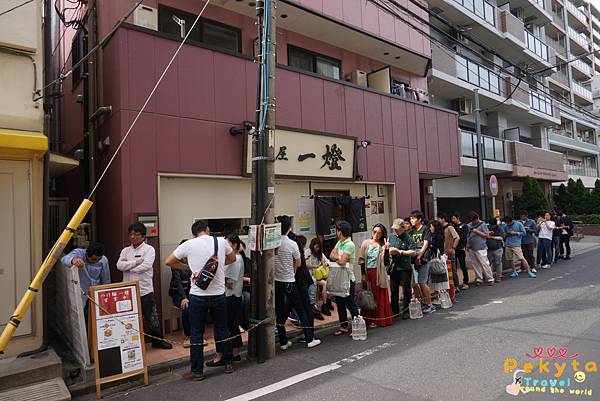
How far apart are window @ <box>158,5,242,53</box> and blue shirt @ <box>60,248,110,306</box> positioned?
4.62 metres

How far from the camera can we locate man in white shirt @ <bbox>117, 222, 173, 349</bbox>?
18.9 feet

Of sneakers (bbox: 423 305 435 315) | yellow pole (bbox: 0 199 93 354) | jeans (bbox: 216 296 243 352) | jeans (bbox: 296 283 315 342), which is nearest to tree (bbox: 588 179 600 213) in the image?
sneakers (bbox: 423 305 435 315)

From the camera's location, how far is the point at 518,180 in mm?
23781

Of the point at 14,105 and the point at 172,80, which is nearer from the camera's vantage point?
the point at 14,105

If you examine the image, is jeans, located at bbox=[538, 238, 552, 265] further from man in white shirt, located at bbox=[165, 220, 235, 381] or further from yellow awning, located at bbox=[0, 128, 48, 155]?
yellow awning, located at bbox=[0, 128, 48, 155]

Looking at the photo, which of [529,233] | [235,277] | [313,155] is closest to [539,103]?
[529,233]

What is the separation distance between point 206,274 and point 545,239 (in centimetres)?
1209

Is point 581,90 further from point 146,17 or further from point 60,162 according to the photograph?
point 60,162

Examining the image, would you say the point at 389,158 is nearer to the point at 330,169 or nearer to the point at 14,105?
the point at 330,169

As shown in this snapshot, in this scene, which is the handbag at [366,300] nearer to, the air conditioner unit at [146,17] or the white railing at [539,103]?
the air conditioner unit at [146,17]

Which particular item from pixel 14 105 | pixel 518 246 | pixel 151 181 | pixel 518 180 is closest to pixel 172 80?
pixel 151 181

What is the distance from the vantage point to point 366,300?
665 cm

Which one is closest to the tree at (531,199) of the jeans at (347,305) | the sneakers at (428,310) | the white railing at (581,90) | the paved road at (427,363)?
the paved road at (427,363)

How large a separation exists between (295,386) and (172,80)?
5.58m
